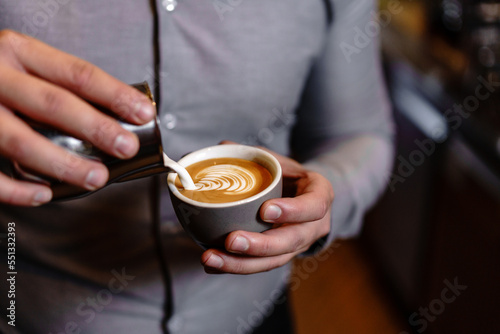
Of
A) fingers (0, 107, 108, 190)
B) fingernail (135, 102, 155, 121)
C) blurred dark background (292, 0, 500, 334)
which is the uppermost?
fingernail (135, 102, 155, 121)

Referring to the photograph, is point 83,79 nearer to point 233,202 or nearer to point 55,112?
point 55,112

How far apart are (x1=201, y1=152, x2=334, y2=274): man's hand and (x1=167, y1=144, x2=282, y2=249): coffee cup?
0.07 ft

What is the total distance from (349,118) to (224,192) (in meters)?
0.53

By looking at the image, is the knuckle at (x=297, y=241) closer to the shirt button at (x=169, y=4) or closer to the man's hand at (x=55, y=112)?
the man's hand at (x=55, y=112)

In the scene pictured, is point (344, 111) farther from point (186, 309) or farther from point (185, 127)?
point (186, 309)

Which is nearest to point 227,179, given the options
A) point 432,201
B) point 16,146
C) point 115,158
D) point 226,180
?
point 226,180

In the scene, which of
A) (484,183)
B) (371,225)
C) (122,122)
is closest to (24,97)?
(122,122)

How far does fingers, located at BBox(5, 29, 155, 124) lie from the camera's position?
584 mm

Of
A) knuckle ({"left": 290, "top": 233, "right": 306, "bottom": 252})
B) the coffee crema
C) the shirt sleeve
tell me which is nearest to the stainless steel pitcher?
the coffee crema

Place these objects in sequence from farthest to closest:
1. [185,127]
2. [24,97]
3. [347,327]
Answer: [347,327]
[185,127]
[24,97]

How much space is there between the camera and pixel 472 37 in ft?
6.11

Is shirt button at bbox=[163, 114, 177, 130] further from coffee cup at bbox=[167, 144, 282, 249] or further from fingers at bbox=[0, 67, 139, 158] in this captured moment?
fingers at bbox=[0, 67, 139, 158]

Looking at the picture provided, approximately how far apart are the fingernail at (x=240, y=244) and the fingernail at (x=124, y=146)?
0.70 feet

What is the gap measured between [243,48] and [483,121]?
117cm
